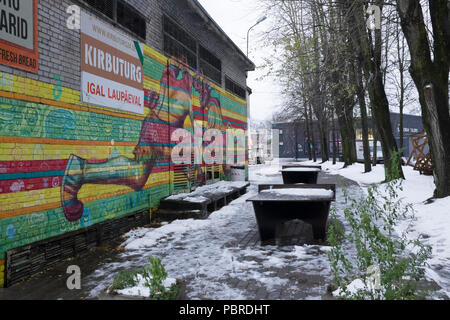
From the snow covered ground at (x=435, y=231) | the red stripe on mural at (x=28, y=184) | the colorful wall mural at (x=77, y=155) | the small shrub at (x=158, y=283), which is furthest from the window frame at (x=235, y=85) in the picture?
the small shrub at (x=158, y=283)

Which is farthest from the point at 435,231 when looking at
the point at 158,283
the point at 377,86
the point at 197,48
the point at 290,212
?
the point at 197,48

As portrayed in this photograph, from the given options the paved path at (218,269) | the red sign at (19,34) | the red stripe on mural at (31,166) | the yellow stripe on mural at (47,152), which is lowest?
the paved path at (218,269)

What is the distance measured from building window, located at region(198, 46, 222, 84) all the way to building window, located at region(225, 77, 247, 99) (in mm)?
1447

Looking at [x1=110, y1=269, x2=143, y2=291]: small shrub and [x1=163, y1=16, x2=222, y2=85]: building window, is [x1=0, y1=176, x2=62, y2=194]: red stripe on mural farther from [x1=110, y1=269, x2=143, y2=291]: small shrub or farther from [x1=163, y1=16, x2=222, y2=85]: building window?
[x1=163, y1=16, x2=222, y2=85]: building window

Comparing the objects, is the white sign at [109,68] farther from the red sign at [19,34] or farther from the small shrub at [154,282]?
the small shrub at [154,282]

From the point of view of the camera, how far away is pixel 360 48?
13.6 meters

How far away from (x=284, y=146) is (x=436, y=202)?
6810 centimetres

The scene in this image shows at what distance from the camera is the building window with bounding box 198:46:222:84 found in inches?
518

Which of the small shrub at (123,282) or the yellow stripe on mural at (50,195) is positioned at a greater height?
the yellow stripe on mural at (50,195)

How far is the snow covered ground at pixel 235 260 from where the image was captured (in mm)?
4277

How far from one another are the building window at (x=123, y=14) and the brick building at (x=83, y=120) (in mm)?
22

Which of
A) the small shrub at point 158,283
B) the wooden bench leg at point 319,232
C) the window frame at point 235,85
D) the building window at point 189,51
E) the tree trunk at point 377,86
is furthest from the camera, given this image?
the window frame at point 235,85

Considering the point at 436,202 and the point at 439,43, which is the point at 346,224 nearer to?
the point at 436,202
